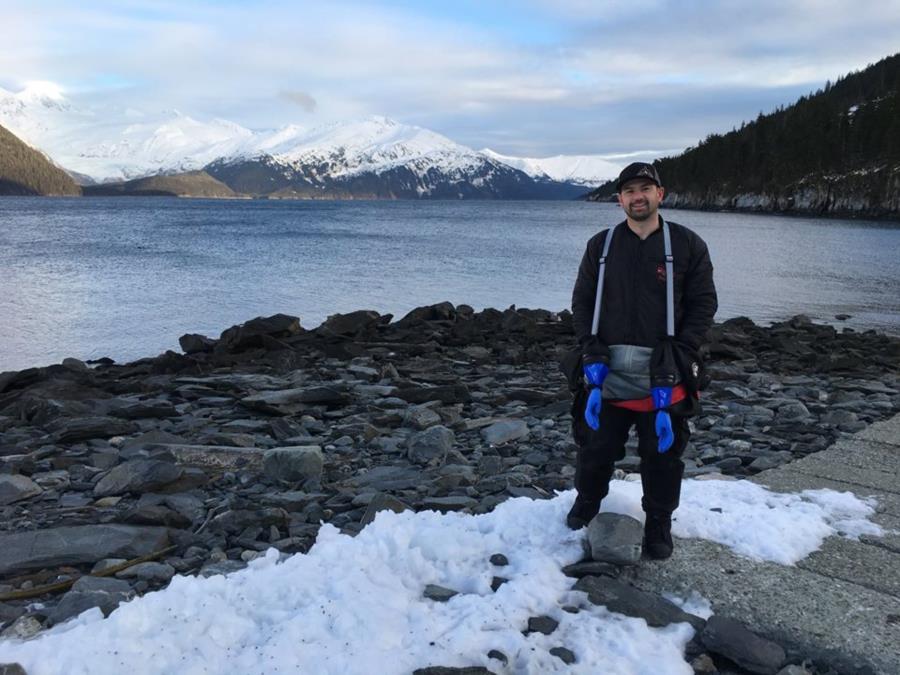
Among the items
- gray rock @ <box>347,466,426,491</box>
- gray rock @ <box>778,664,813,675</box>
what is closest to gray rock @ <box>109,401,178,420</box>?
gray rock @ <box>347,466,426,491</box>

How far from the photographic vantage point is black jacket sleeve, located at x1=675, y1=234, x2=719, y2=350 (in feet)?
15.9

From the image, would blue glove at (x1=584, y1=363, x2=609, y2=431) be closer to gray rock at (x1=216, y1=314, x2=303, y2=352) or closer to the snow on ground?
the snow on ground

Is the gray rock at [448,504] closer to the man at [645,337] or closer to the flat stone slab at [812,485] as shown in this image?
the man at [645,337]

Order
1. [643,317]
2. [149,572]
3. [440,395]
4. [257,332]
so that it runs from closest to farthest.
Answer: [643,317] → [149,572] → [440,395] → [257,332]

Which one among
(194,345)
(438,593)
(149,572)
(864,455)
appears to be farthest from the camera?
(194,345)

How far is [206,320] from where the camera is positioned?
24.8m

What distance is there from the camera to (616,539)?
195 inches

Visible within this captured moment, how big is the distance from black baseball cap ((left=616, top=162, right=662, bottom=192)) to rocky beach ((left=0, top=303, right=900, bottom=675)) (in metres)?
2.48

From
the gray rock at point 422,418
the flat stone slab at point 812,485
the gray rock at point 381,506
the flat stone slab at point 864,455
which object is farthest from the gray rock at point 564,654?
the gray rock at point 422,418

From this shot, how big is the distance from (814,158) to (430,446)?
147132mm

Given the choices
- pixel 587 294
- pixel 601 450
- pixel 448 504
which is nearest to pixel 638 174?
pixel 587 294

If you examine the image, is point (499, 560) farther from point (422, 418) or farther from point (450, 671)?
point (422, 418)

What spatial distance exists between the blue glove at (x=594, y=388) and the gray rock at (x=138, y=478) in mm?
4279

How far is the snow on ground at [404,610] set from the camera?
3.89 metres
